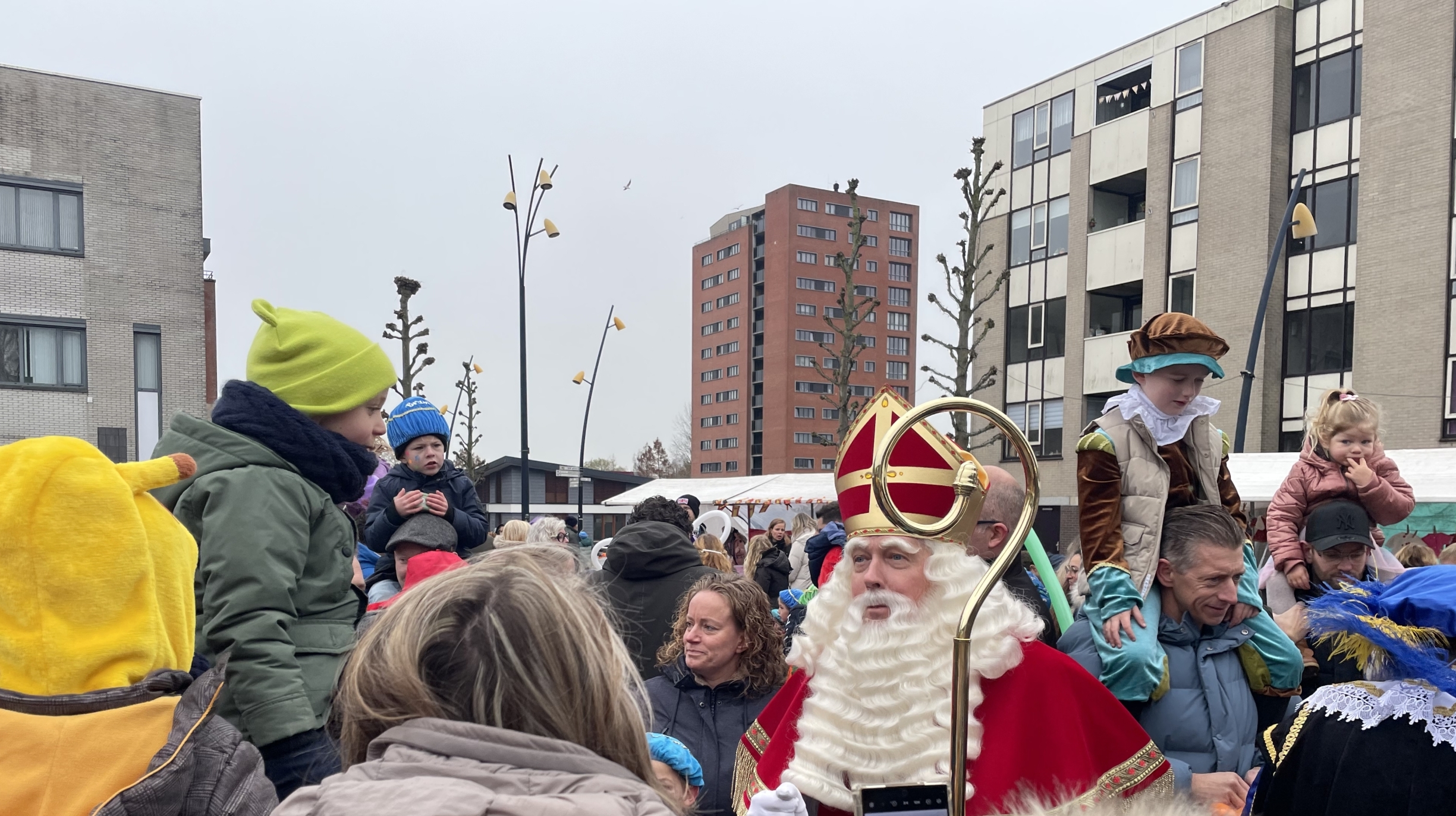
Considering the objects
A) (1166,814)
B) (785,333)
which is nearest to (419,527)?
(1166,814)

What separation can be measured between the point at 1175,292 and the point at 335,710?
2964cm

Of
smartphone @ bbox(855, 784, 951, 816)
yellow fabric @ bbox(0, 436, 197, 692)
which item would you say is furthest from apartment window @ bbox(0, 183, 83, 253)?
smartphone @ bbox(855, 784, 951, 816)

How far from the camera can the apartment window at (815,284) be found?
296ft

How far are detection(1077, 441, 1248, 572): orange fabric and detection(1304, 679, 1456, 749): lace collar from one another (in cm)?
95

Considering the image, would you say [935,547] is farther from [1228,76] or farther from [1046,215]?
[1046,215]

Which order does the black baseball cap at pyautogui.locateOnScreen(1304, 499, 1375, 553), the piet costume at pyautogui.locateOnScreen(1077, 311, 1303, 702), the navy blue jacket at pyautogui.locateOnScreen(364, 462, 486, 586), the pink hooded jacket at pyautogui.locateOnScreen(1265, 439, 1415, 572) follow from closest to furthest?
the piet costume at pyautogui.locateOnScreen(1077, 311, 1303, 702) → the black baseball cap at pyautogui.locateOnScreen(1304, 499, 1375, 553) → the pink hooded jacket at pyautogui.locateOnScreen(1265, 439, 1415, 572) → the navy blue jacket at pyautogui.locateOnScreen(364, 462, 486, 586)

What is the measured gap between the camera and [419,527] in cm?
480

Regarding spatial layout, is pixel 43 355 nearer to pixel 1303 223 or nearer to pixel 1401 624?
pixel 1303 223

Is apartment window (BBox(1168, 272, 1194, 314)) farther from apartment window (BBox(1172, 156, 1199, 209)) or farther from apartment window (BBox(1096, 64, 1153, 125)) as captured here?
apartment window (BBox(1096, 64, 1153, 125))

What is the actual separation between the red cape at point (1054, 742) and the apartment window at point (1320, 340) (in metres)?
25.7

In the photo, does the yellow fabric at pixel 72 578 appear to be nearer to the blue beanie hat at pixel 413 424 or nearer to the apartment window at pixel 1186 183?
the blue beanie hat at pixel 413 424

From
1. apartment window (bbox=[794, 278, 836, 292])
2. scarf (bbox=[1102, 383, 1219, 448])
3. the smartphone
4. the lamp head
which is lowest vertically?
the smartphone

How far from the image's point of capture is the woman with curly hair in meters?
3.77

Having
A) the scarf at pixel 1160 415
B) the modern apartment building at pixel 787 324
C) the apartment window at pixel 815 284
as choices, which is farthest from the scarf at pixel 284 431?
the apartment window at pixel 815 284
